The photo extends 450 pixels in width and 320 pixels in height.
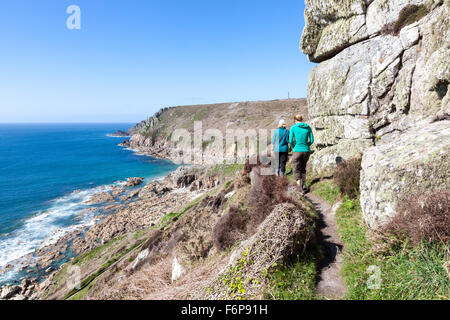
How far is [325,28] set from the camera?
41.5 ft

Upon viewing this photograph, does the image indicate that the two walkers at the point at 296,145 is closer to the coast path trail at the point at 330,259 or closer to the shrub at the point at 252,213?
the shrub at the point at 252,213

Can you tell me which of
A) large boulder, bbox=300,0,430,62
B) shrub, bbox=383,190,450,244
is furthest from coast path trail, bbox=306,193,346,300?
large boulder, bbox=300,0,430,62

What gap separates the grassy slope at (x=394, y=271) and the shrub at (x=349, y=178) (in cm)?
258

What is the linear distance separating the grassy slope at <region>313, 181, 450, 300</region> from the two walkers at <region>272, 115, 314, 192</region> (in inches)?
151

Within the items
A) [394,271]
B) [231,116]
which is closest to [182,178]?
[394,271]

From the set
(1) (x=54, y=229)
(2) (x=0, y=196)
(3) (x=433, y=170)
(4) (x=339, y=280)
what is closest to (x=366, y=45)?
(3) (x=433, y=170)

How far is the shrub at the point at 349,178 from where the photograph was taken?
24.0ft

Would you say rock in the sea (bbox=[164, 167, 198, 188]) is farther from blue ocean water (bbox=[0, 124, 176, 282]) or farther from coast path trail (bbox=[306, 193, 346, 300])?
coast path trail (bbox=[306, 193, 346, 300])

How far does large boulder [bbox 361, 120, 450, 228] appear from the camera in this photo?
4164mm

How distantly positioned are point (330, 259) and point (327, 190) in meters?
4.17

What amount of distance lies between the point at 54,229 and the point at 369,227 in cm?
3588

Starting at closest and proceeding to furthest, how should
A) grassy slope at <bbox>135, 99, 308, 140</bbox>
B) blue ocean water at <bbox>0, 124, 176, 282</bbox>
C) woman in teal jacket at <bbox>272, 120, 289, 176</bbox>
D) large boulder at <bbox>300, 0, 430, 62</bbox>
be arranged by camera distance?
1. woman in teal jacket at <bbox>272, 120, 289, 176</bbox>
2. large boulder at <bbox>300, 0, 430, 62</bbox>
3. blue ocean water at <bbox>0, 124, 176, 282</bbox>
4. grassy slope at <bbox>135, 99, 308, 140</bbox>

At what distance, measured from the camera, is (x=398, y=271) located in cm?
363

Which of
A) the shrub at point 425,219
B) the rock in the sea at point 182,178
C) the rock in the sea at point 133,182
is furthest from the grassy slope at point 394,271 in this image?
the rock in the sea at point 133,182
